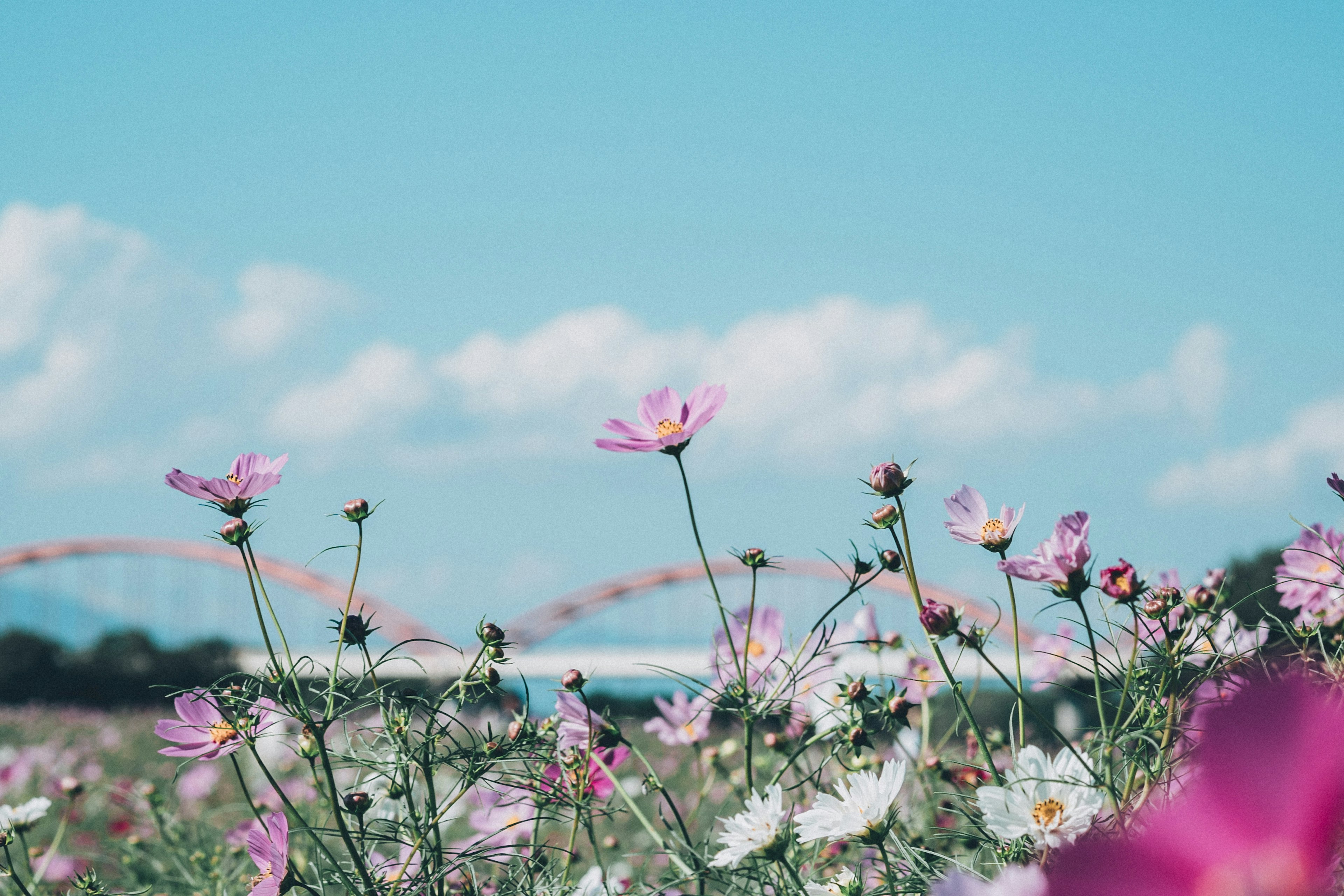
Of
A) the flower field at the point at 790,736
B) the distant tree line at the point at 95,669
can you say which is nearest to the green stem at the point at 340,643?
the flower field at the point at 790,736

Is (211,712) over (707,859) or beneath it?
over

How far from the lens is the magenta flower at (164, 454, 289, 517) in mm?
776

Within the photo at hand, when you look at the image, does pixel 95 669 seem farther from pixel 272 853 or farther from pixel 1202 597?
pixel 1202 597

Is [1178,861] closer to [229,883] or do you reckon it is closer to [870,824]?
[870,824]

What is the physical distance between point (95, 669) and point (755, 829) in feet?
49.1

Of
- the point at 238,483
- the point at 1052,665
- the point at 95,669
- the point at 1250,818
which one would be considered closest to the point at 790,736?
the point at 1052,665

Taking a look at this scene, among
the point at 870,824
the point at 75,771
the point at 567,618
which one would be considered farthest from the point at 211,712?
the point at 567,618

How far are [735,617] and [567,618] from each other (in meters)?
13.9

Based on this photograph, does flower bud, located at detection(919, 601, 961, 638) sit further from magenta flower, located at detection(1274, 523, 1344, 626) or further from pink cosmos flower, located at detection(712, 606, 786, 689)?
magenta flower, located at detection(1274, 523, 1344, 626)

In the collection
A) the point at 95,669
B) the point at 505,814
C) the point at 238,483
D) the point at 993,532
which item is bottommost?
the point at 505,814

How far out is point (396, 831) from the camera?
0.91 m

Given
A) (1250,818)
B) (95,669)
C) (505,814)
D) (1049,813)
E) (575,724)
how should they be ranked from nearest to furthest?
1. (1250,818)
2. (1049,813)
3. (575,724)
4. (505,814)
5. (95,669)

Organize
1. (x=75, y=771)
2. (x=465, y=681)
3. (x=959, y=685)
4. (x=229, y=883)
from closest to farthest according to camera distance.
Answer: (x=959, y=685), (x=465, y=681), (x=229, y=883), (x=75, y=771)

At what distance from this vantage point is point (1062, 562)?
2.27ft
